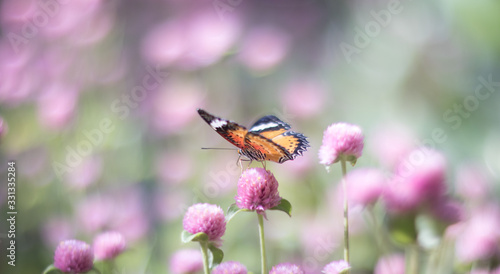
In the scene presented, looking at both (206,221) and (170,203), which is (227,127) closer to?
(206,221)

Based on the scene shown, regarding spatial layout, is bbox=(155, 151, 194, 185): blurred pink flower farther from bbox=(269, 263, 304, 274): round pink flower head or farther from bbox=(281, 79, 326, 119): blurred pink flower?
bbox=(269, 263, 304, 274): round pink flower head

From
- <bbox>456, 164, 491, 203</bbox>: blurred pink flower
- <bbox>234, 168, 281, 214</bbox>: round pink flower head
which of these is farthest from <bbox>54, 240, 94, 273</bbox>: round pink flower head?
<bbox>456, 164, 491, 203</bbox>: blurred pink flower

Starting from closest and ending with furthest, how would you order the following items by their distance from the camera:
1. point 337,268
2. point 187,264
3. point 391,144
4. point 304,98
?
1. point 337,268
2. point 187,264
3. point 391,144
4. point 304,98

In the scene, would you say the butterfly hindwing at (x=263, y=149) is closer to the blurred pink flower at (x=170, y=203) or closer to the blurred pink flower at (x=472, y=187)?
the blurred pink flower at (x=472, y=187)

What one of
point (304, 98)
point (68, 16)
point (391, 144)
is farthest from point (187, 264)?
point (68, 16)

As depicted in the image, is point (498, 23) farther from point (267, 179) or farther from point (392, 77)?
point (267, 179)

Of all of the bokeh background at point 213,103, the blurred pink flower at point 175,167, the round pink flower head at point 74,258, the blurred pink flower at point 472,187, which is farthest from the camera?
the blurred pink flower at point 175,167

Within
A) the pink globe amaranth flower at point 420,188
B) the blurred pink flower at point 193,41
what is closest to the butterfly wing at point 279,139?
the pink globe amaranth flower at point 420,188
